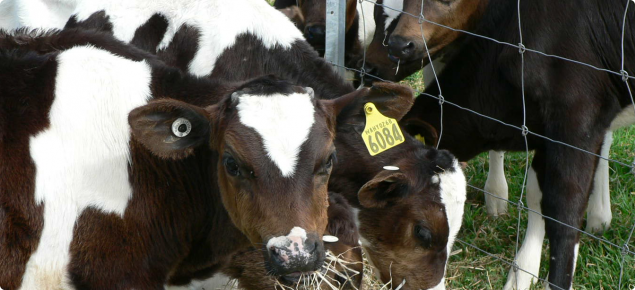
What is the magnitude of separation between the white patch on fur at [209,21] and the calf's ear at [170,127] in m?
1.04

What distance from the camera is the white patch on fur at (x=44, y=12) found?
6.20 meters

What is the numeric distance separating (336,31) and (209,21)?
95 centimetres

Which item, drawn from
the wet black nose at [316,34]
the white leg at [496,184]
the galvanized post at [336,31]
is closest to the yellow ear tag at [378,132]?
the galvanized post at [336,31]

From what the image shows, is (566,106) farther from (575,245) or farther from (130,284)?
(130,284)

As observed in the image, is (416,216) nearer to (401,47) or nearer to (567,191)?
(567,191)

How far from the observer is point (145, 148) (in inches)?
136

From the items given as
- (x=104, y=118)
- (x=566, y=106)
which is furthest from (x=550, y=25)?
(x=104, y=118)

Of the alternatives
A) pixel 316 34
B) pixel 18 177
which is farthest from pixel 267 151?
pixel 316 34

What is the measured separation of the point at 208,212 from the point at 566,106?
6.62ft

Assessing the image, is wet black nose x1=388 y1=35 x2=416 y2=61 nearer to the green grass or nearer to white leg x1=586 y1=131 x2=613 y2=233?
the green grass

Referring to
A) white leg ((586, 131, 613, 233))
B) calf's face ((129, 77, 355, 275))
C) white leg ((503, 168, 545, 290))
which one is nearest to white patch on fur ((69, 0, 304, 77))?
calf's face ((129, 77, 355, 275))

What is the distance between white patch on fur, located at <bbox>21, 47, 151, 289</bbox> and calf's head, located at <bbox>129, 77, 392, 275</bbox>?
24 centimetres

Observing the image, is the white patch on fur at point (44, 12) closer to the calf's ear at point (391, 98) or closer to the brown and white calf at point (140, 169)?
the brown and white calf at point (140, 169)

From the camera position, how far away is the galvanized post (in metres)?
5.03
